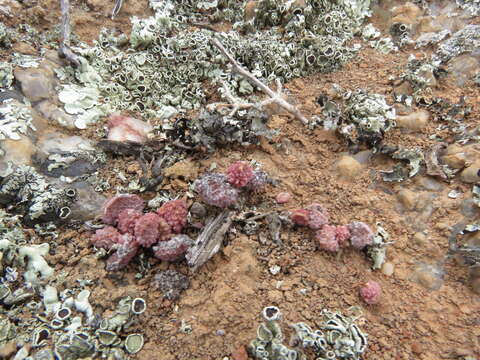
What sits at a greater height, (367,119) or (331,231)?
(367,119)

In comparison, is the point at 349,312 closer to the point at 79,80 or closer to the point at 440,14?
the point at 79,80

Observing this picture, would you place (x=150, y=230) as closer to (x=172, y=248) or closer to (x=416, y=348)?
(x=172, y=248)

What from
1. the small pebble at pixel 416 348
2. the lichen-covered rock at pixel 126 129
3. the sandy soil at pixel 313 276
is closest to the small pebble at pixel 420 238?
the sandy soil at pixel 313 276

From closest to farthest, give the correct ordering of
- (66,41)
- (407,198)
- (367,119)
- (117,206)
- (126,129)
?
(117,206) < (407,198) < (367,119) < (126,129) < (66,41)

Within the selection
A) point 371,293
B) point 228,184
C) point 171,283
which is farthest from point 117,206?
point 371,293

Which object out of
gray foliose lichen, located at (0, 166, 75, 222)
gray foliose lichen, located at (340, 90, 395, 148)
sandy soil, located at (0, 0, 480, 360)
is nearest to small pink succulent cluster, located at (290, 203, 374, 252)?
sandy soil, located at (0, 0, 480, 360)

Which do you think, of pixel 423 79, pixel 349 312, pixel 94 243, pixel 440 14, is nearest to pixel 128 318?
pixel 94 243

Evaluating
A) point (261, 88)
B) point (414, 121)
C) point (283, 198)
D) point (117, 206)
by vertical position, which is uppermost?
point (414, 121)
